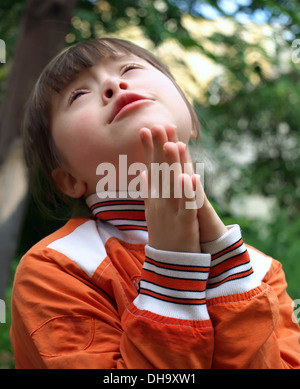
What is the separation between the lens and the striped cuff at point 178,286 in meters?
0.56

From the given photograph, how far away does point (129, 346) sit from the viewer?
1.86 feet

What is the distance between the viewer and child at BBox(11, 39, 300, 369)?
22.1 inches

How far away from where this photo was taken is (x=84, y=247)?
70 cm

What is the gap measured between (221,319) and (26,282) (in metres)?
0.29

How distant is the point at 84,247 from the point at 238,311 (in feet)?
0.85

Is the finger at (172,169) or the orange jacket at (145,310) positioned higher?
the finger at (172,169)

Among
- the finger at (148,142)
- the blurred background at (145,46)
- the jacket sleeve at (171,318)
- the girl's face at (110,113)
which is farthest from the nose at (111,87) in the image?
the blurred background at (145,46)

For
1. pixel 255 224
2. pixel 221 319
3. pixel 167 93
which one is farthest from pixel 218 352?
pixel 255 224

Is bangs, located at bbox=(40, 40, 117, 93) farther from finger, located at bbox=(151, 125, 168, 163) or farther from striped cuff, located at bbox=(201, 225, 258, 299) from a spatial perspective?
striped cuff, located at bbox=(201, 225, 258, 299)

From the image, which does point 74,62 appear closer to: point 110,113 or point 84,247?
point 110,113

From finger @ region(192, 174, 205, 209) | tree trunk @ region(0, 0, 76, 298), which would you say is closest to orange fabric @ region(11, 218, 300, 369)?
finger @ region(192, 174, 205, 209)

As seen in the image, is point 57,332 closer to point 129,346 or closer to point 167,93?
point 129,346

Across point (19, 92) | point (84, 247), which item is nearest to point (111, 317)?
point (84, 247)

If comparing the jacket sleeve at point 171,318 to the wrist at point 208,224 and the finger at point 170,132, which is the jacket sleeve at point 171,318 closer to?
the wrist at point 208,224
